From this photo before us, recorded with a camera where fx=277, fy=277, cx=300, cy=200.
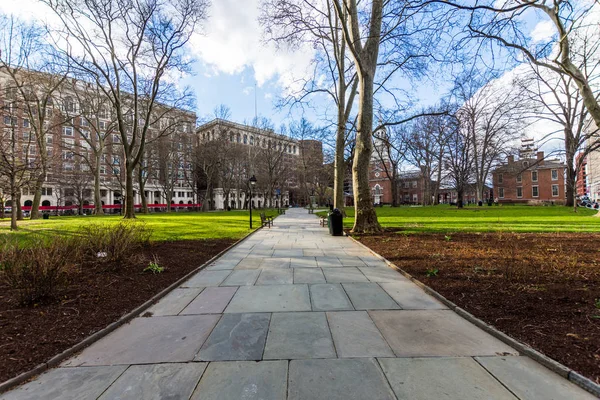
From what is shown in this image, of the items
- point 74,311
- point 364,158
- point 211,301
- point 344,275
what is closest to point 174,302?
point 211,301

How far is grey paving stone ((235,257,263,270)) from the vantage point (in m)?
6.77

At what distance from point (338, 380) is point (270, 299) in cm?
224

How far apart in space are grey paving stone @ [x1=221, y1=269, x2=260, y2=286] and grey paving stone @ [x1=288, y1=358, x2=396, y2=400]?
9.72 ft

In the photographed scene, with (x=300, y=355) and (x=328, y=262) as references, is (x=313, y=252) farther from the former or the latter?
(x=300, y=355)

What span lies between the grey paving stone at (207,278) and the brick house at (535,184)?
6577 cm

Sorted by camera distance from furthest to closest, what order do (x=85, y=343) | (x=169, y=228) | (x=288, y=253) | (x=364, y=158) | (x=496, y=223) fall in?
(x=496, y=223)
(x=169, y=228)
(x=364, y=158)
(x=288, y=253)
(x=85, y=343)

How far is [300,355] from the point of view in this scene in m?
2.80

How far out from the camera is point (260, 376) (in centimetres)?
246

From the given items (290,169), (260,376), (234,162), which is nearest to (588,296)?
(260,376)

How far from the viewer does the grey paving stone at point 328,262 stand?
22.1 feet

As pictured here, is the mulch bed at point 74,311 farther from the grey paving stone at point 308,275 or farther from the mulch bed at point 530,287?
the mulch bed at point 530,287

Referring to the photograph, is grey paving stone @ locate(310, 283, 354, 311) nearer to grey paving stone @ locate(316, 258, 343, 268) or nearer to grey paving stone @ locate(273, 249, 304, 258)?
grey paving stone @ locate(316, 258, 343, 268)

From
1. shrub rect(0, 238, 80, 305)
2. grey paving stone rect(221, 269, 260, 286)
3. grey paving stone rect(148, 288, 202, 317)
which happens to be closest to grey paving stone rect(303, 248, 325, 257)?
grey paving stone rect(221, 269, 260, 286)

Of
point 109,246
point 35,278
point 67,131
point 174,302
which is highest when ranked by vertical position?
point 67,131
